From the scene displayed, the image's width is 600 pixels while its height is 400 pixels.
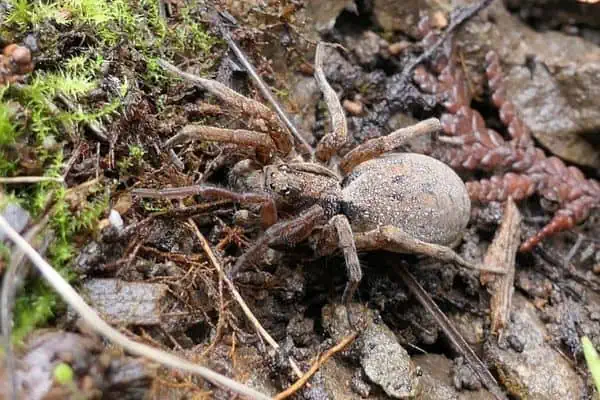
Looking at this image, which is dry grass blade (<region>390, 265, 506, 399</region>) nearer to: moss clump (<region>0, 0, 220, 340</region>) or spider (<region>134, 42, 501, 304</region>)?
spider (<region>134, 42, 501, 304</region>)

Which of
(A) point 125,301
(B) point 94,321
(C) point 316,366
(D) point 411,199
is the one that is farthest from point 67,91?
(D) point 411,199

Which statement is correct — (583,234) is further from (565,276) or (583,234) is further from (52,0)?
(52,0)

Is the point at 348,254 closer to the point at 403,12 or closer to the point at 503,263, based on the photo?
the point at 503,263

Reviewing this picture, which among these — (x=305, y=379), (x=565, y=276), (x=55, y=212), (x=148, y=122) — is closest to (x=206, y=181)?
(x=148, y=122)

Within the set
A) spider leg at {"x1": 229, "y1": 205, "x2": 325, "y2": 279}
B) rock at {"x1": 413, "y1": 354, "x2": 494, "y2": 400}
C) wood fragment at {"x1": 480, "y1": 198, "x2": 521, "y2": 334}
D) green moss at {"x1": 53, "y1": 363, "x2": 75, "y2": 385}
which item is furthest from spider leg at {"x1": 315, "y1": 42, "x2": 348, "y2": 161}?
green moss at {"x1": 53, "y1": 363, "x2": 75, "y2": 385}

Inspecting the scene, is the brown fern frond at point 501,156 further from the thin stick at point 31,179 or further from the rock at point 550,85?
the thin stick at point 31,179
